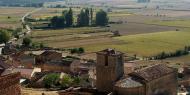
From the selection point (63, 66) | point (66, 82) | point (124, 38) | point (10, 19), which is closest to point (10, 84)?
point (66, 82)

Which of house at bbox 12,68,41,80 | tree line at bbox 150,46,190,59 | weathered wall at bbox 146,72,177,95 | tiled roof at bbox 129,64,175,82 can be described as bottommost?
tree line at bbox 150,46,190,59

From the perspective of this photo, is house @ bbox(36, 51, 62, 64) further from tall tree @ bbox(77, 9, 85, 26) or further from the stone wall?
tall tree @ bbox(77, 9, 85, 26)

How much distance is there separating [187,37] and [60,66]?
37156 mm

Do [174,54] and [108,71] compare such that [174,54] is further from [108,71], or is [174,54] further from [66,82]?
[108,71]

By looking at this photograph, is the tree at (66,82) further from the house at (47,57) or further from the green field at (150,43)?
the green field at (150,43)

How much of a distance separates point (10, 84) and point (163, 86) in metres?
10.3

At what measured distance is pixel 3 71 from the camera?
1991cm

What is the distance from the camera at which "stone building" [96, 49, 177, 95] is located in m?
23.5

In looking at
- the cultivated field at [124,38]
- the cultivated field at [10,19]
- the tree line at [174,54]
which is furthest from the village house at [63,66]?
the cultivated field at [10,19]

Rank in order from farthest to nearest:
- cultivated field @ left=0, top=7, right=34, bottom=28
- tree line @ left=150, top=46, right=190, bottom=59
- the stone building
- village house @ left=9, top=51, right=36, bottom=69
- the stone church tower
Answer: cultivated field @ left=0, top=7, right=34, bottom=28 < tree line @ left=150, top=46, right=190, bottom=59 < village house @ left=9, top=51, right=36, bottom=69 < the stone church tower < the stone building

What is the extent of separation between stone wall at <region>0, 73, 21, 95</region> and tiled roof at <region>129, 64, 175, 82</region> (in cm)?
742

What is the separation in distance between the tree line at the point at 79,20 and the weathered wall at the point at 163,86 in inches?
2461

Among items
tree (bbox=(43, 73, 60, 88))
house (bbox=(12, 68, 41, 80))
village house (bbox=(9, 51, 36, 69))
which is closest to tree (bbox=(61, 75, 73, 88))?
tree (bbox=(43, 73, 60, 88))

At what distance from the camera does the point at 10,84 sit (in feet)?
62.8
